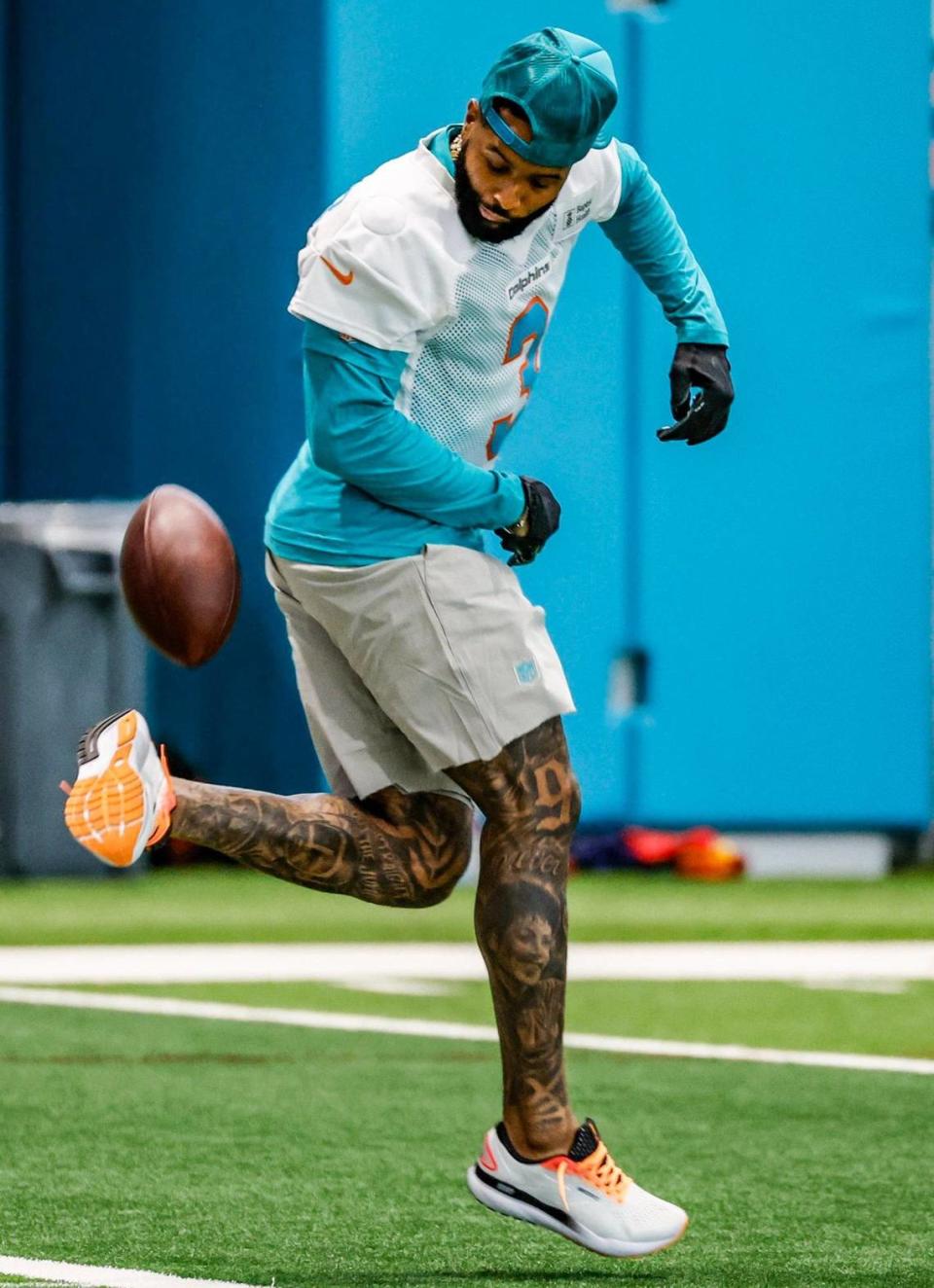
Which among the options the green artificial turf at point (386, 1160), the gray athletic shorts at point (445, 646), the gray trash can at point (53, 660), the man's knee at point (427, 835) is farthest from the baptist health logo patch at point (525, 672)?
the gray trash can at point (53, 660)

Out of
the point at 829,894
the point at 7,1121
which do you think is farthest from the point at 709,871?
the point at 7,1121

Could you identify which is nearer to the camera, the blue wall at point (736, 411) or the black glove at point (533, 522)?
the black glove at point (533, 522)

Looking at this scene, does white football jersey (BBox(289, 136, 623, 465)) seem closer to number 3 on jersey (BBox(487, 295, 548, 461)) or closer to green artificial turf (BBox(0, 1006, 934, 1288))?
number 3 on jersey (BBox(487, 295, 548, 461))

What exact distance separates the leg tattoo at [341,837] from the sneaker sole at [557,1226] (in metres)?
0.52

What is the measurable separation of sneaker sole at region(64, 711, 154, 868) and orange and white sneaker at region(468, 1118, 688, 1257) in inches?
29.2

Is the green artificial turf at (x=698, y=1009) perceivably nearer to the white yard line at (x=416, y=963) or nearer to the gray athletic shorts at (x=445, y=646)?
the white yard line at (x=416, y=963)

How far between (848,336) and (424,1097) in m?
7.15

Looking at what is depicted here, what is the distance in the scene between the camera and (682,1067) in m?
6.41

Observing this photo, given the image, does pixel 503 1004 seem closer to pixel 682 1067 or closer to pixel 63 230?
pixel 682 1067

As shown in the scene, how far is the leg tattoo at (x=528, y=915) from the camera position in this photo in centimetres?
438

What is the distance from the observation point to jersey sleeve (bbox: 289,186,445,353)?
428 centimetres

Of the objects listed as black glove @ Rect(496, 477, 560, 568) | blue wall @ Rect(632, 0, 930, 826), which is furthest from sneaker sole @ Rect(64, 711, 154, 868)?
blue wall @ Rect(632, 0, 930, 826)

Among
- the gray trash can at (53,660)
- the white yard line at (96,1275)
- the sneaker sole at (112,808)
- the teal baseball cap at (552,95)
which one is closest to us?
the white yard line at (96,1275)

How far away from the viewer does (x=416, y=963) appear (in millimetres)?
8586
